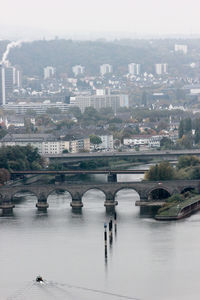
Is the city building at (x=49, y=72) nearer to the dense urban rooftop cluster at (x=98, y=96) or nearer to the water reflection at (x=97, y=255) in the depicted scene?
the dense urban rooftop cluster at (x=98, y=96)

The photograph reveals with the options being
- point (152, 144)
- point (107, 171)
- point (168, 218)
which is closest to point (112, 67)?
point (152, 144)

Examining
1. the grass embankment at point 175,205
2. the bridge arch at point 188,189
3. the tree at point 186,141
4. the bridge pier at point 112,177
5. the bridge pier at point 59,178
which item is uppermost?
the bridge arch at point 188,189

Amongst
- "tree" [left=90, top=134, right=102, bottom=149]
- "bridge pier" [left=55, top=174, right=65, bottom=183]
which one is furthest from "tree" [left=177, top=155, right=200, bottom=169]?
"tree" [left=90, top=134, right=102, bottom=149]

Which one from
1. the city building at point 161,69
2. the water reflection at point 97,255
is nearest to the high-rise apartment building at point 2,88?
the city building at point 161,69

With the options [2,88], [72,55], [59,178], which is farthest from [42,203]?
[72,55]

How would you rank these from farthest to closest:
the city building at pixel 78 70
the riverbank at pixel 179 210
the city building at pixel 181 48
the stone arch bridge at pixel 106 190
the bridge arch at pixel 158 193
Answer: the city building at pixel 181 48 < the city building at pixel 78 70 < the bridge arch at pixel 158 193 < the stone arch bridge at pixel 106 190 < the riverbank at pixel 179 210

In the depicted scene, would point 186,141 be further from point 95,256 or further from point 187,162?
point 95,256

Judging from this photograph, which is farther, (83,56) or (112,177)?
(83,56)
